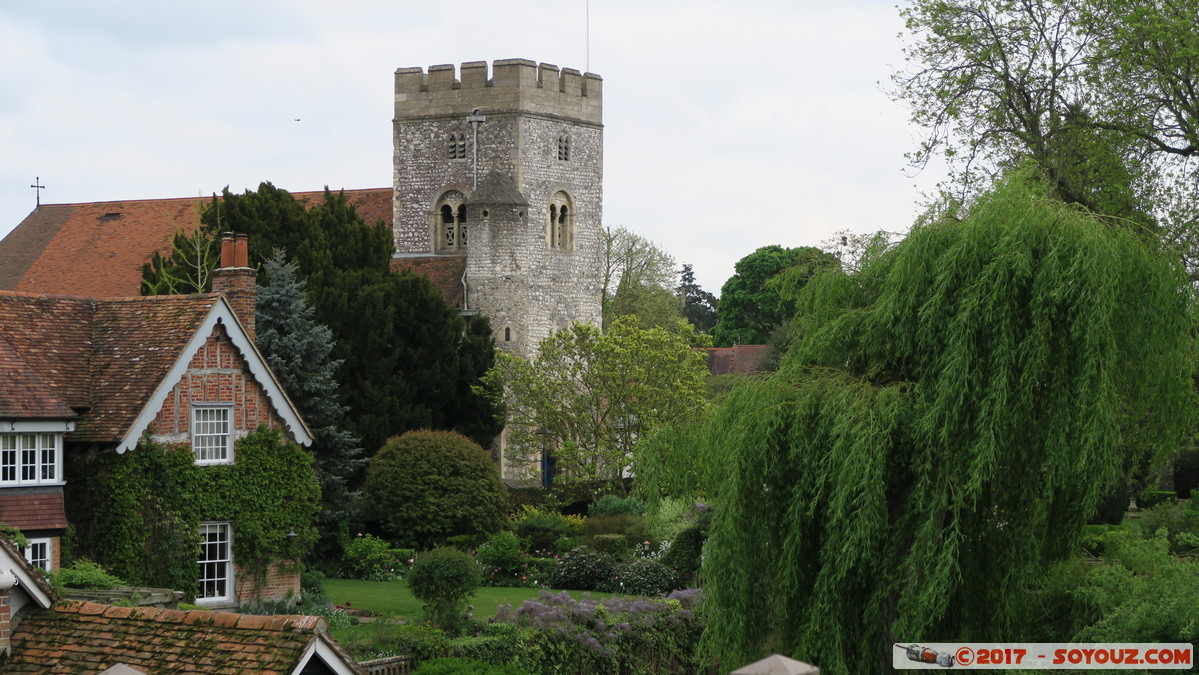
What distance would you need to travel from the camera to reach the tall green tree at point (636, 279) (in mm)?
68750

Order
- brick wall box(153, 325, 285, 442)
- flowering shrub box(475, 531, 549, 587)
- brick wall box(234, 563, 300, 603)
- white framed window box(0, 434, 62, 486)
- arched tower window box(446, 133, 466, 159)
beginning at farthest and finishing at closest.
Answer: arched tower window box(446, 133, 466, 159), flowering shrub box(475, 531, 549, 587), brick wall box(234, 563, 300, 603), brick wall box(153, 325, 285, 442), white framed window box(0, 434, 62, 486)

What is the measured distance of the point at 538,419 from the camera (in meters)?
42.4

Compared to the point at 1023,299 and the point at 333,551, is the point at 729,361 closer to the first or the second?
the point at 333,551

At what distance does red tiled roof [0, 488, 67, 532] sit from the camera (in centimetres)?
2103

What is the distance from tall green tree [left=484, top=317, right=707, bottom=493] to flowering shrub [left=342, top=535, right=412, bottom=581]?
9.58m

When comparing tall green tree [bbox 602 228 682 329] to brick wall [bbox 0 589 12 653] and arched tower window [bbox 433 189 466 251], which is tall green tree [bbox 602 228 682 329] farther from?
brick wall [bbox 0 589 12 653]

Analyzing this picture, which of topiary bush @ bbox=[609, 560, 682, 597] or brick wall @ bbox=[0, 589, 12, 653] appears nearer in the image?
brick wall @ bbox=[0, 589, 12, 653]

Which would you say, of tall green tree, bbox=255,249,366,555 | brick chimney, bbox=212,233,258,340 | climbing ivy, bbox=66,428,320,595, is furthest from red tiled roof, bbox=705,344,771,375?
climbing ivy, bbox=66,428,320,595

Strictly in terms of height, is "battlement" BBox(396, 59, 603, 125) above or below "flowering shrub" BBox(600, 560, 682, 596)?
above

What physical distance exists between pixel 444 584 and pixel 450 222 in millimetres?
28773

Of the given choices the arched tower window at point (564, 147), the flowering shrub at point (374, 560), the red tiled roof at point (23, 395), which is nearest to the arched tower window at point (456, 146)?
the arched tower window at point (564, 147)

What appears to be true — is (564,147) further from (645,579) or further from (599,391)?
(645,579)

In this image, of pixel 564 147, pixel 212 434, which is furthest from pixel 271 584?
pixel 564 147

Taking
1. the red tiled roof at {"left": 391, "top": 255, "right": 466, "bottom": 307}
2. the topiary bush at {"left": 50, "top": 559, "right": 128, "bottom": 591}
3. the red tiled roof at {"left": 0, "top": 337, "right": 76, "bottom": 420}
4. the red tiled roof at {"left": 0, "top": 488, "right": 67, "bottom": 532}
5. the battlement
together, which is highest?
the battlement
